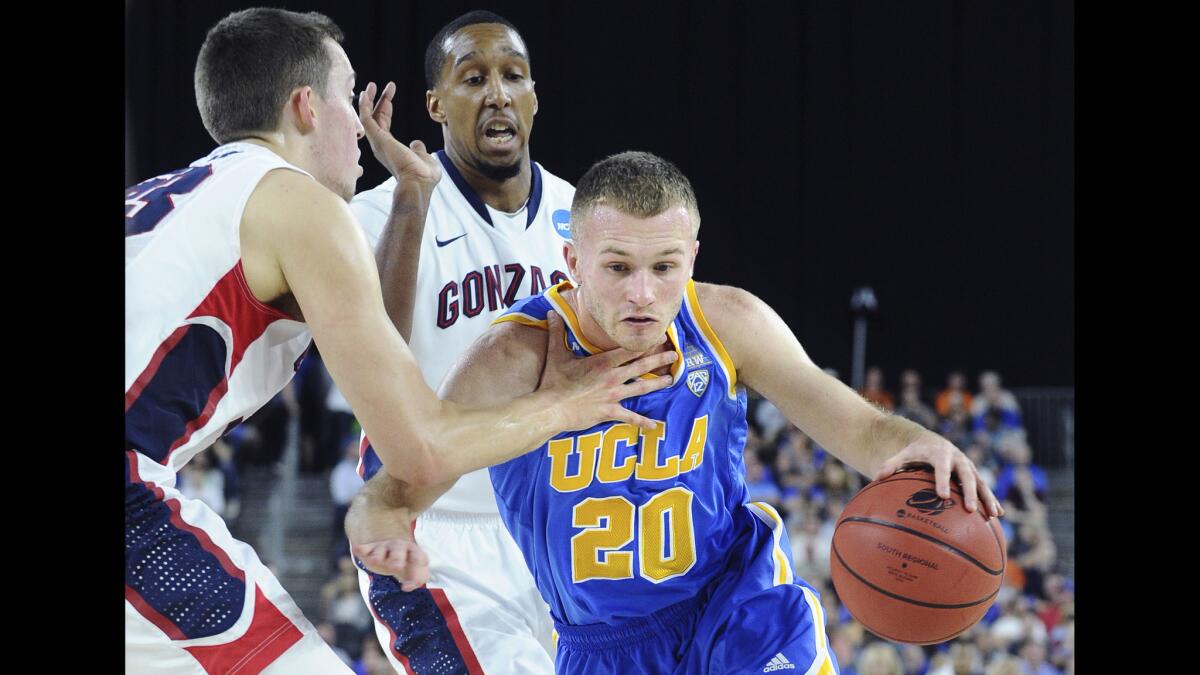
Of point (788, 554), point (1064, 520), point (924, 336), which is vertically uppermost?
point (788, 554)

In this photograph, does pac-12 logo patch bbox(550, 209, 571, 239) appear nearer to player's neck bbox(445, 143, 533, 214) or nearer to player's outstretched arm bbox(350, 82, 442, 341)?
player's neck bbox(445, 143, 533, 214)

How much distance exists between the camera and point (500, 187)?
15.0ft

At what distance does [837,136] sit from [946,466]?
977cm

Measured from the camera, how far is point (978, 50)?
12.7m

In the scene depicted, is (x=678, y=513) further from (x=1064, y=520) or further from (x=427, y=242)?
(x=1064, y=520)

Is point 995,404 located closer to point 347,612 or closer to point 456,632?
point 347,612

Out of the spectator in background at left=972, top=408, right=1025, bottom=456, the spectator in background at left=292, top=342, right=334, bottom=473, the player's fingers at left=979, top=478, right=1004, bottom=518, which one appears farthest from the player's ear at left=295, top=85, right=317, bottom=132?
the spectator in background at left=972, top=408, right=1025, bottom=456

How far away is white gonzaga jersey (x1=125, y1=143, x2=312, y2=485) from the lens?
2963mm

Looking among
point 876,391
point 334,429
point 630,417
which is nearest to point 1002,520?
point 876,391

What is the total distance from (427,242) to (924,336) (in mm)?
9593

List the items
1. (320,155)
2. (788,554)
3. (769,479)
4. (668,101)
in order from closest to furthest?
(320,155), (788,554), (668,101), (769,479)

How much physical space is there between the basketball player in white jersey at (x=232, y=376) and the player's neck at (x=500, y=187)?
1461mm

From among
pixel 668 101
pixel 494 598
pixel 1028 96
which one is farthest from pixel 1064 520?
pixel 494 598

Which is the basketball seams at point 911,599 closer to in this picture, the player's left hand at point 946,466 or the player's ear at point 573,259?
the player's left hand at point 946,466
